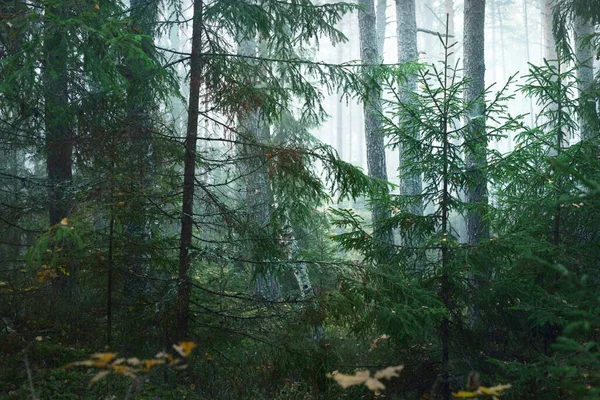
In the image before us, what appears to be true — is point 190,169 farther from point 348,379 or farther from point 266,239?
point 348,379

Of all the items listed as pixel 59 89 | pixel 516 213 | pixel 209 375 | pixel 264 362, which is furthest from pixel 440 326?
pixel 59 89

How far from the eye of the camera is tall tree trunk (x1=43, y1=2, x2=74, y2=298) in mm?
5881

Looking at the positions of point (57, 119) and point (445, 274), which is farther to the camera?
point (57, 119)

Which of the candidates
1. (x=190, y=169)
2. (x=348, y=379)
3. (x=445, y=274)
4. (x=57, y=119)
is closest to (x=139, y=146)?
(x=190, y=169)

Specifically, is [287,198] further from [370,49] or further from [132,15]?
[370,49]

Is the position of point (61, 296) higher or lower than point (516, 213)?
lower

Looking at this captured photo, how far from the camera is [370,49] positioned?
41.8 ft

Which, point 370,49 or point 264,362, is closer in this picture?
point 264,362

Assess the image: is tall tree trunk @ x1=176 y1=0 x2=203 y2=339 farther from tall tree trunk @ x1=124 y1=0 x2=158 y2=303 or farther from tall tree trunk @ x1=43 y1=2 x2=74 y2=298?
tall tree trunk @ x1=43 y1=2 x2=74 y2=298

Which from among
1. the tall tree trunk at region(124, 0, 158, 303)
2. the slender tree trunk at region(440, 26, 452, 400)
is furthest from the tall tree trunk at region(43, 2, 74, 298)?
the slender tree trunk at region(440, 26, 452, 400)

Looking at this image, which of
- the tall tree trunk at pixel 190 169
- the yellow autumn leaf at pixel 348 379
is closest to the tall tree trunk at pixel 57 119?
the tall tree trunk at pixel 190 169

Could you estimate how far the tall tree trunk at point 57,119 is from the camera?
232 inches

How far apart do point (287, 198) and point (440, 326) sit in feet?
8.71

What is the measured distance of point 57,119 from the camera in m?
7.12
